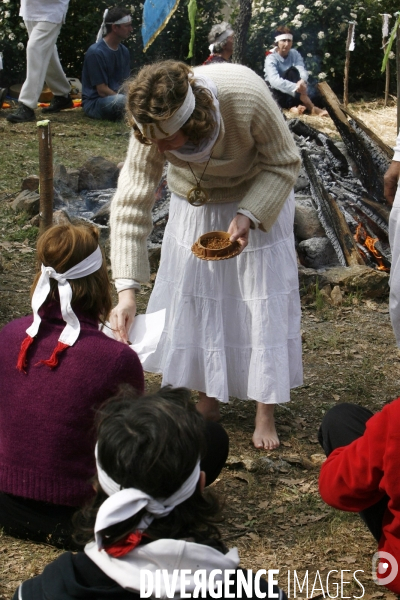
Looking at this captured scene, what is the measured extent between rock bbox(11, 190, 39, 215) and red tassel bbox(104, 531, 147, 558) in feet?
17.6

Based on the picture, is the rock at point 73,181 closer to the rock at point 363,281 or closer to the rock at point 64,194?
the rock at point 64,194

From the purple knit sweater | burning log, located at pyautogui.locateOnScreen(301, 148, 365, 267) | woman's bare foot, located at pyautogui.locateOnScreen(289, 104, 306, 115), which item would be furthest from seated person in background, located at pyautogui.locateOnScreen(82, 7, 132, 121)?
the purple knit sweater

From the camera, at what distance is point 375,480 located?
2213 mm

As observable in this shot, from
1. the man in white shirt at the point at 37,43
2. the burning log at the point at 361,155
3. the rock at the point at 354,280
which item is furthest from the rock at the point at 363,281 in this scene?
the man in white shirt at the point at 37,43

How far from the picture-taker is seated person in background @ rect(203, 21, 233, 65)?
939cm

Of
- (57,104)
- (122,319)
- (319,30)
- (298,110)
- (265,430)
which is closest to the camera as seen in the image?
(122,319)

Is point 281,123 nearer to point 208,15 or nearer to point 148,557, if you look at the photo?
point 148,557

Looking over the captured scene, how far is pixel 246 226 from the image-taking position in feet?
10.4

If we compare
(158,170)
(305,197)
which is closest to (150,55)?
(305,197)

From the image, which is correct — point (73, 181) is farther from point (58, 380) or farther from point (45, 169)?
point (58, 380)

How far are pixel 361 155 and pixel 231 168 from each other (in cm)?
387

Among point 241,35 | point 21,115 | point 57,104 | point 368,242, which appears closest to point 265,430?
point 368,242

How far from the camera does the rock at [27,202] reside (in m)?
6.74

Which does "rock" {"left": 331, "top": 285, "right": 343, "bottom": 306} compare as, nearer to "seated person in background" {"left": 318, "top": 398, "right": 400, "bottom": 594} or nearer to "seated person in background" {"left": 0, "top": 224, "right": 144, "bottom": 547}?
"seated person in background" {"left": 318, "top": 398, "right": 400, "bottom": 594}
